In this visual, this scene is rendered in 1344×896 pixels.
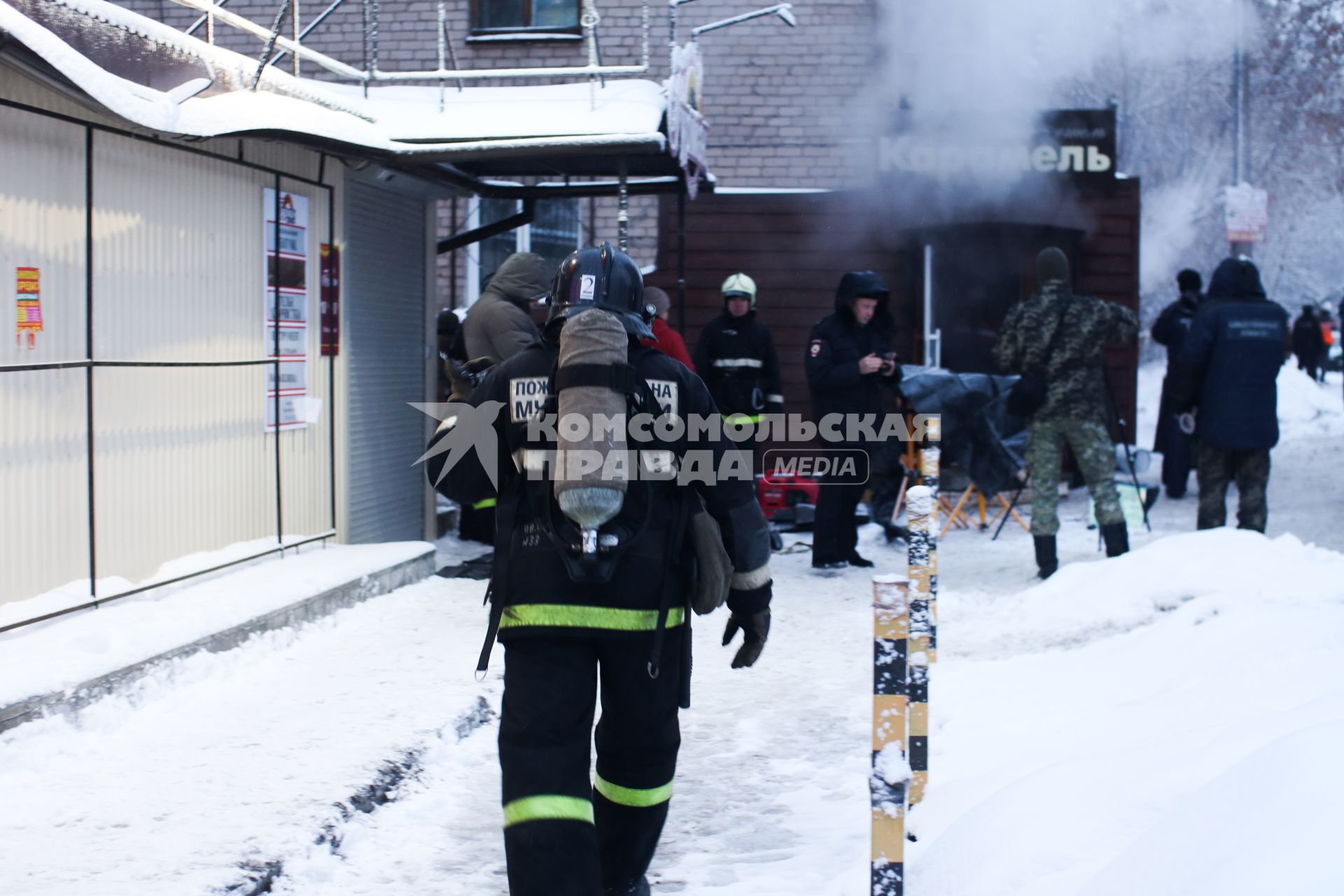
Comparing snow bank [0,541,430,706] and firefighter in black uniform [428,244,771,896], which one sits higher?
firefighter in black uniform [428,244,771,896]

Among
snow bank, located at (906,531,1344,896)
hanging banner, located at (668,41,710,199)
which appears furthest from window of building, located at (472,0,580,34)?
snow bank, located at (906,531,1344,896)

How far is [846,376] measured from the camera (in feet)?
28.8

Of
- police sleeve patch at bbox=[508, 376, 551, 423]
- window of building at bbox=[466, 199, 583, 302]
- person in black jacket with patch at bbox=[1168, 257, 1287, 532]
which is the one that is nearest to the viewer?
police sleeve patch at bbox=[508, 376, 551, 423]

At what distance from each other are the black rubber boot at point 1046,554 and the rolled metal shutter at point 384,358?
13.7 ft

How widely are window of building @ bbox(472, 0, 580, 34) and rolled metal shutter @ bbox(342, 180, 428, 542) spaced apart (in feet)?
16.8

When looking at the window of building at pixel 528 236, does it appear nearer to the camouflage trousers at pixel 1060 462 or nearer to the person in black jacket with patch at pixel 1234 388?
the camouflage trousers at pixel 1060 462

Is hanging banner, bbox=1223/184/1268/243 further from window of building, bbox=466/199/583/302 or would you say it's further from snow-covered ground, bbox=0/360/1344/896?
snow-covered ground, bbox=0/360/1344/896

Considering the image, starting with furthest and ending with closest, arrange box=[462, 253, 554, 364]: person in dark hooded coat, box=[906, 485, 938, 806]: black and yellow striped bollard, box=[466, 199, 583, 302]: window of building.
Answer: box=[466, 199, 583, 302]: window of building
box=[462, 253, 554, 364]: person in dark hooded coat
box=[906, 485, 938, 806]: black and yellow striped bollard

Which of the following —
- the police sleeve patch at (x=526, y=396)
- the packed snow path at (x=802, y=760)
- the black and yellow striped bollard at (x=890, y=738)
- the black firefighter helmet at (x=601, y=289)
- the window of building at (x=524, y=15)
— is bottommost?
the packed snow path at (x=802, y=760)

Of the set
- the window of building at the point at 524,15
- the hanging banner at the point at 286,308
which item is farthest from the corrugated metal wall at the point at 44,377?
the window of building at the point at 524,15

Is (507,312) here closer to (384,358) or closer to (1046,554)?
(384,358)

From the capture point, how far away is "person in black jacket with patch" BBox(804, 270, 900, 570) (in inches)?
347

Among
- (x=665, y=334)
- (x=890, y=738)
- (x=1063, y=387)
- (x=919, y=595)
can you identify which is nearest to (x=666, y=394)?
(x=890, y=738)

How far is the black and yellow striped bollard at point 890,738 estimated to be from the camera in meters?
2.82
